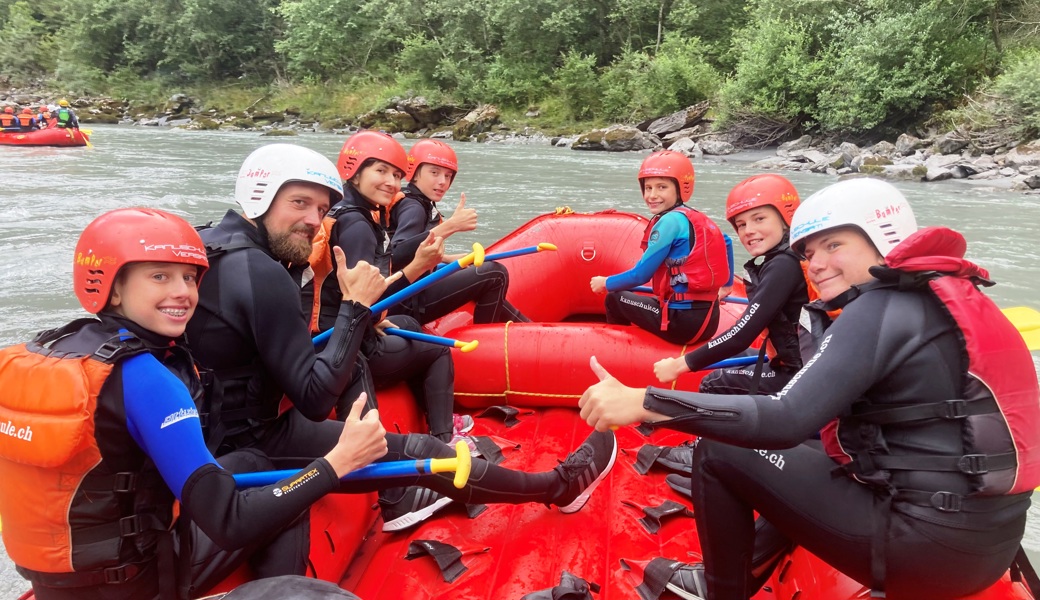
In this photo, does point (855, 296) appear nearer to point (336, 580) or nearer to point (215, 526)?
point (215, 526)

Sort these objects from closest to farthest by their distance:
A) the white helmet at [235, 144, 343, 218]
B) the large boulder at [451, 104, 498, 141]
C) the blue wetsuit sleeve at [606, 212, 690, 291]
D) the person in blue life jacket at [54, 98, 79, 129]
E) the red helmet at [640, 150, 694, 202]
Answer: the white helmet at [235, 144, 343, 218]
the blue wetsuit sleeve at [606, 212, 690, 291]
the red helmet at [640, 150, 694, 202]
the person in blue life jacket at [54, 98, 79, 129]
the large boulder at [451, 104, 498, 141]

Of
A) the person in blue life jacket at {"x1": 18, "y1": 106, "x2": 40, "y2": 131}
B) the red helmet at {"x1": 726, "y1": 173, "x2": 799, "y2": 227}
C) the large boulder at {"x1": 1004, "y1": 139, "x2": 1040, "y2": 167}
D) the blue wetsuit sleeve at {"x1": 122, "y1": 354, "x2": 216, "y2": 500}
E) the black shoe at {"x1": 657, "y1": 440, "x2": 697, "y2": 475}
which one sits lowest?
the large boulder at {"x1": 1004, "y1": 139, "x2": 1040, "y2": 167}

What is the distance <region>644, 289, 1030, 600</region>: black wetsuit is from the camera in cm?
141

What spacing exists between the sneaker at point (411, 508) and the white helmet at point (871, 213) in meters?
1.61

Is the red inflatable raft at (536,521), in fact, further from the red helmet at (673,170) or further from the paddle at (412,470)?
the red helmet at (673,170)

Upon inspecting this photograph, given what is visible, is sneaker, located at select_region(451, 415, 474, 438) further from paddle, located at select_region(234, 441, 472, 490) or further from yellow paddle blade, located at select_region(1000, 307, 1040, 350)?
yellow paddle blade, located at select_region(1000, 307, 1040, 350)

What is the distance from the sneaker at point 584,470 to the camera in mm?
2395

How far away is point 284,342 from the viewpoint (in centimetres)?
173

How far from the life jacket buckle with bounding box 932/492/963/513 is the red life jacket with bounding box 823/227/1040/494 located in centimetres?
4

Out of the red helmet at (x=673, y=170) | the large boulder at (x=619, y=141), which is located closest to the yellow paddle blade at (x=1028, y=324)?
the red helmet at (x=673, y=170)

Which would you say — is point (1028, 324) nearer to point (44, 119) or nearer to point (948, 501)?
point (948, 501)

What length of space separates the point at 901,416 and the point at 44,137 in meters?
21.1

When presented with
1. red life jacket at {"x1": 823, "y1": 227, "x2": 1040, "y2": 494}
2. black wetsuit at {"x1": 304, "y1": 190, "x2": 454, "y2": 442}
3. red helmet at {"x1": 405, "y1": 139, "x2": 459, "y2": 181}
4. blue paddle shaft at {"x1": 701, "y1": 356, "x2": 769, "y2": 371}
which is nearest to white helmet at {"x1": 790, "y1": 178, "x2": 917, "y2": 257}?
red life jacket at {"x1": 823, "y1": 227, "x2": 1040, "y2": 494}

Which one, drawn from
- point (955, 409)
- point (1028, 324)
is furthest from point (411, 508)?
point (1028, 324)
